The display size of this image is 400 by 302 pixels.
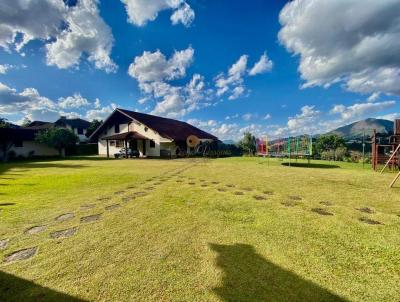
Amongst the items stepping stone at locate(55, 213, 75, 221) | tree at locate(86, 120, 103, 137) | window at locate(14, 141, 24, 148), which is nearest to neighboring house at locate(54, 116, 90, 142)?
tree at locate(86, 120, 103, 137)

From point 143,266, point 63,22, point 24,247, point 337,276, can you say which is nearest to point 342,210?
point 337,276

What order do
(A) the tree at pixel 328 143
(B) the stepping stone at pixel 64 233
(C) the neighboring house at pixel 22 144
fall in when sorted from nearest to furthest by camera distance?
1. (B) the stepping stone at pixel 64 233
2. (A) the tree at pixel 328 143
3. (C) the neighboring house at pixel 22 144

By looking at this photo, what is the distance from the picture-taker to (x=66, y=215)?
4.16m

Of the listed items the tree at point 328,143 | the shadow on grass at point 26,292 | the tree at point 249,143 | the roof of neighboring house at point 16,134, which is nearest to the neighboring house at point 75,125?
the roof of neighboring house at point 16,134

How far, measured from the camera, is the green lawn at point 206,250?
1.99m

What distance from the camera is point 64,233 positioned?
10.9 ft

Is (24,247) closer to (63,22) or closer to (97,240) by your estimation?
(97,240)

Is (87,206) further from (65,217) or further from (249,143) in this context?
(249,143)

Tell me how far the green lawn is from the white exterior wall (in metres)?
25.2

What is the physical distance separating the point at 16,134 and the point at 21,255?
28.3 meters

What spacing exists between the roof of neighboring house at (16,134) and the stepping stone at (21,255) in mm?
26142

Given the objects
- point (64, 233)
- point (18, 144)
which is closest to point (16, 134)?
point (18, 144)

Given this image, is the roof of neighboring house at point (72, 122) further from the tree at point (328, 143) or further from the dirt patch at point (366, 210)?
the dirt patch at point (366, 210)

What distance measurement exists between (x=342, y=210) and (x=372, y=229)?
3.06 ft
